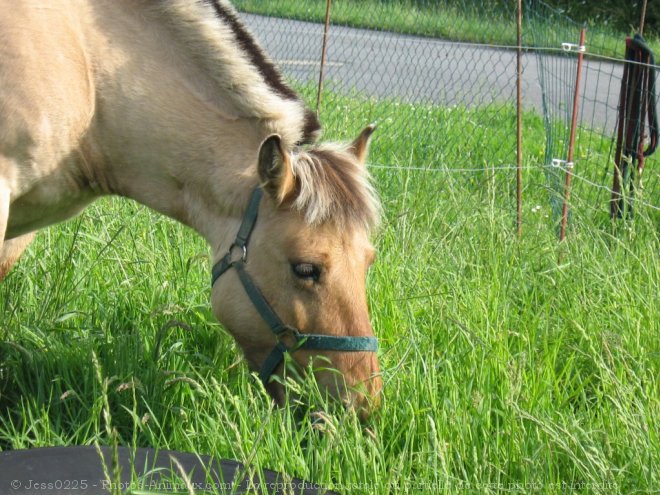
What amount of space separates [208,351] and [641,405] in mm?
1835

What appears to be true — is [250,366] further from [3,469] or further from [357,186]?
[3,469]

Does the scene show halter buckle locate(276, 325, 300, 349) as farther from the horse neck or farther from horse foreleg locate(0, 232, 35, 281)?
horse foreleg locate(0, 232, 35, 281)

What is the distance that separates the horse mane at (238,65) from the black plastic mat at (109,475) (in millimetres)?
1303

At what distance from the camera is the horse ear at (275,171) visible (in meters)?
3.07

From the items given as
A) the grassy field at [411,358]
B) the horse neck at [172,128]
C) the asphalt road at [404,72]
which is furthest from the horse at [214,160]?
the asphalt road at [404,72]

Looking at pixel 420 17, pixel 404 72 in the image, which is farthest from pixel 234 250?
pixel 404 72

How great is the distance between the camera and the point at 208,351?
3912 millimetres

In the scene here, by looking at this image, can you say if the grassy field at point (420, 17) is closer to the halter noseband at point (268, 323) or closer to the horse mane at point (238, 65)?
the horse mane at point (238, 65)

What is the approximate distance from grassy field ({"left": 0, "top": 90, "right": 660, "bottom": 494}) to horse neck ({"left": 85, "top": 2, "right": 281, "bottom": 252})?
0.64 meters

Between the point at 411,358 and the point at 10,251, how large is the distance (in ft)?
5.88

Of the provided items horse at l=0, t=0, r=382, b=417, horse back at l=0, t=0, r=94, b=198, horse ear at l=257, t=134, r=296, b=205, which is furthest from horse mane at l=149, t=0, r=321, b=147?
horse back at l=0, t=0, r=94, b=198

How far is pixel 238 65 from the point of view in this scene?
3.41m

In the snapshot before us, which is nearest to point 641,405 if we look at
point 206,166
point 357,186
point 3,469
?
point 357,186

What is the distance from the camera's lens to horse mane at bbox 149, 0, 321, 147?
3.38 meters
